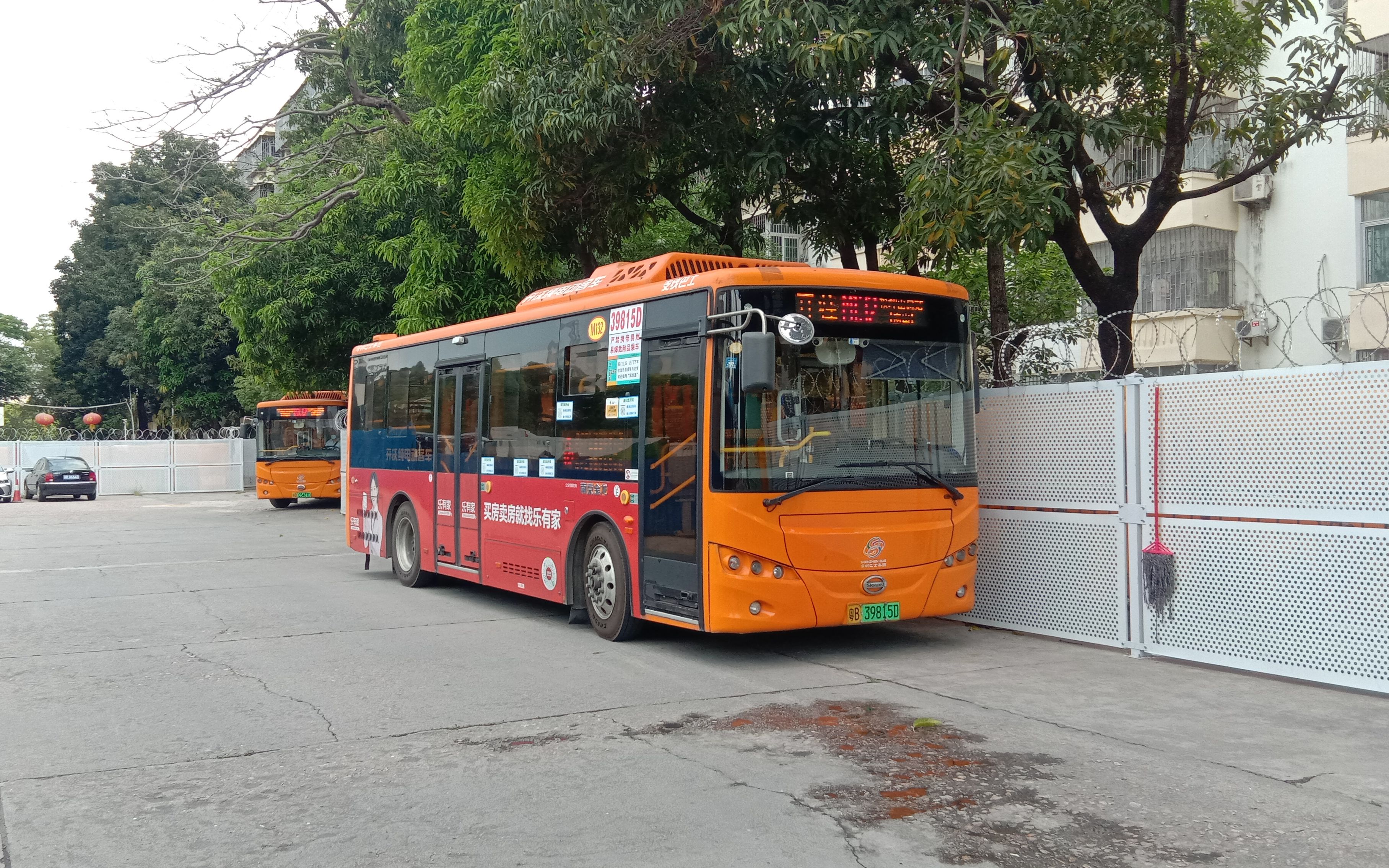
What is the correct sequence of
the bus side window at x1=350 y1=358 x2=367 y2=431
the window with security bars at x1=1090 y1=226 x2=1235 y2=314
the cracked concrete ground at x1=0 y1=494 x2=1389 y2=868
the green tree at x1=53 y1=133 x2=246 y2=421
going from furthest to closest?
the green tree at x1=53 y1=133 x2=246 y2=421, the window with security bars at x1=1090 y1=226 x2=1235 y2=314, the bus side window at x1=350 y1=358 x2=367 y2=431, the cracked concrete ground at x1=0 y1=494 x2=1389 y2=868

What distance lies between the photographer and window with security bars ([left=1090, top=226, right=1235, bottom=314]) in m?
23.6

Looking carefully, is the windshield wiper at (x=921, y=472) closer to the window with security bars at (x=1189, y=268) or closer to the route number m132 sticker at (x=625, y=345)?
the route number m132 sticker at (x=625, y=345)

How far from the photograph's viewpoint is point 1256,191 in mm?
23031

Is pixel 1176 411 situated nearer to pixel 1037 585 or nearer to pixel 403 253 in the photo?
pixel 1037 585

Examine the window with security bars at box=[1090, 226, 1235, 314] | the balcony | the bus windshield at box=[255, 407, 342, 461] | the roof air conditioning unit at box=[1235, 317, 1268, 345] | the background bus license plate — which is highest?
the balcony

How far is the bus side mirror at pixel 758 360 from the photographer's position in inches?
328

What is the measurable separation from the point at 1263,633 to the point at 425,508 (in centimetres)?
913

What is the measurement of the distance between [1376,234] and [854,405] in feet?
51.3

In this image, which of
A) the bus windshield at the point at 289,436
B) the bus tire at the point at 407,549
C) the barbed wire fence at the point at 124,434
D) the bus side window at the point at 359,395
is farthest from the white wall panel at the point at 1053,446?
the barbed wire fence at the point at 124,434

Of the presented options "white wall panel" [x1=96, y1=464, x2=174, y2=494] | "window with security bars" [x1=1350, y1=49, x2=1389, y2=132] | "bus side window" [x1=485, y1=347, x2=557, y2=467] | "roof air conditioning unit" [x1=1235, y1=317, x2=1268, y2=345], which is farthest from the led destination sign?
"white wall panel" [x1=96, y1=464, x2=174, y2=494]

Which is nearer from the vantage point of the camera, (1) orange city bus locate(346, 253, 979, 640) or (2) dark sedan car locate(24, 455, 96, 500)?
(1) orange city bus locate(346, 253, 979, 640)

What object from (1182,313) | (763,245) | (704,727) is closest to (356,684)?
(704,727)

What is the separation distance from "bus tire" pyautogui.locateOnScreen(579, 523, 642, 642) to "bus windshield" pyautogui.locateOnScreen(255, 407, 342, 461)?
25.2m

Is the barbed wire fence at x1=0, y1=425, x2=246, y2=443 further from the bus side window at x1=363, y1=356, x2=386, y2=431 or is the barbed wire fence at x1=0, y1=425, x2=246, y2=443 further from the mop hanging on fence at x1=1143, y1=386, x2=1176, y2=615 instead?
the mop hanging on fence at x1=1143, y1=386, x2=1176, y2=615
